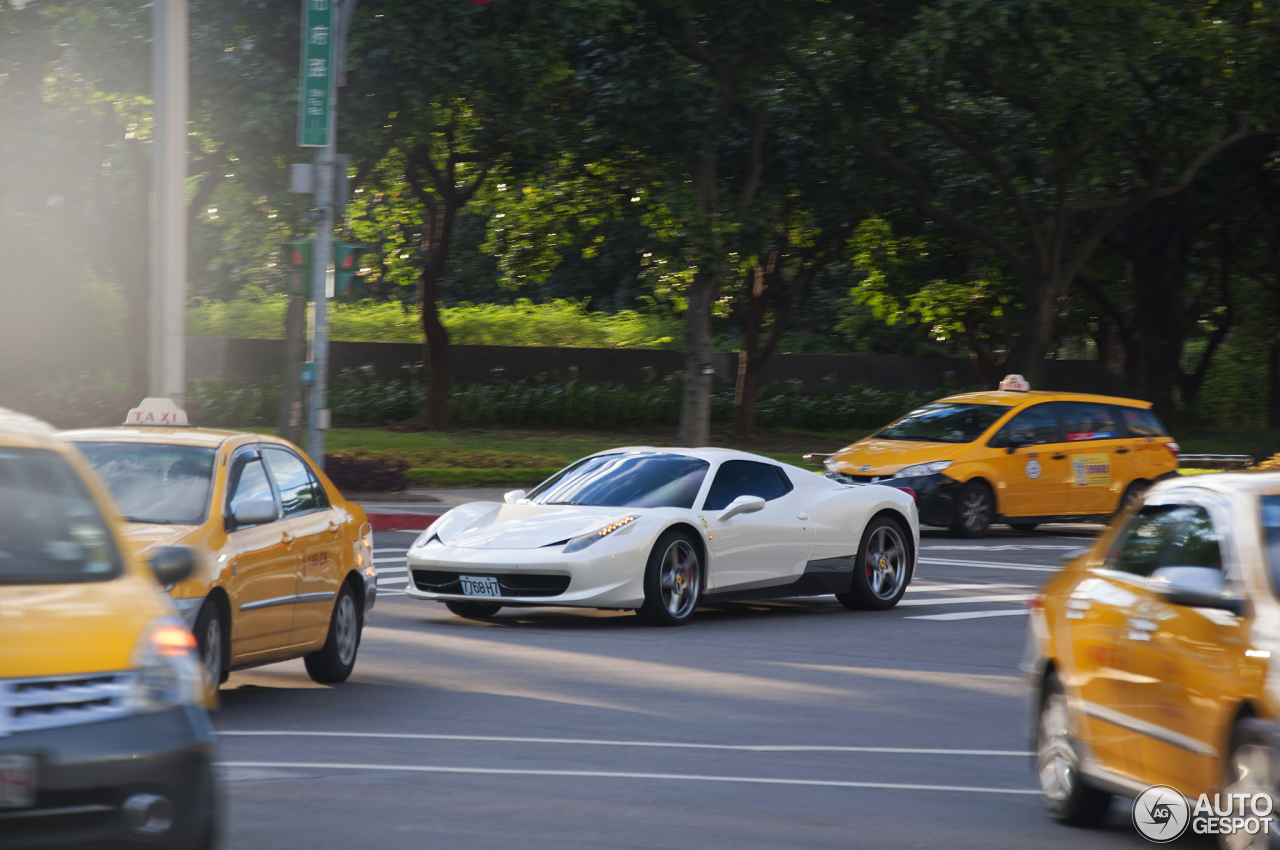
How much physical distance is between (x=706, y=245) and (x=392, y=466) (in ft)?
20.4

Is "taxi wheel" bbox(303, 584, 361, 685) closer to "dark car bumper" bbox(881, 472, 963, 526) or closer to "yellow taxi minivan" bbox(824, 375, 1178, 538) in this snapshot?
"yellow taxi minivan" bbox(824, 375, 1178, 538)

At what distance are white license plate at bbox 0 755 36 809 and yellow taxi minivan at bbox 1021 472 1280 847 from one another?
11.2 ft

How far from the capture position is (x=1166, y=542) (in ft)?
20.3

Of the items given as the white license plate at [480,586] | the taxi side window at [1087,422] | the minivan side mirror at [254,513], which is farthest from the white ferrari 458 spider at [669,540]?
the taxi side window at [1087,422]

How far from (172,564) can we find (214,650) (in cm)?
281

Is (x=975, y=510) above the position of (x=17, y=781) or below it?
below

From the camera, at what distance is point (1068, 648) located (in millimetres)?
6637

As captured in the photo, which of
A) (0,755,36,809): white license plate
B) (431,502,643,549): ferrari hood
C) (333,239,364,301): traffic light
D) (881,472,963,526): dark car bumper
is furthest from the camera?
(881,472,963,526): dark car bumper

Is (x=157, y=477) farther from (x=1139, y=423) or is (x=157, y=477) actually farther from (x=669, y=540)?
(x=1139, y=423)

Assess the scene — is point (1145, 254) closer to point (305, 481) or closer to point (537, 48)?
point (537, 48)

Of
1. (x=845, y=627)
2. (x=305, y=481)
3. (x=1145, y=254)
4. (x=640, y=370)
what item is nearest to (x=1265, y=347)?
(x=1145, y=254)

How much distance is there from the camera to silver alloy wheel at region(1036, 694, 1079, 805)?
6.50 meters

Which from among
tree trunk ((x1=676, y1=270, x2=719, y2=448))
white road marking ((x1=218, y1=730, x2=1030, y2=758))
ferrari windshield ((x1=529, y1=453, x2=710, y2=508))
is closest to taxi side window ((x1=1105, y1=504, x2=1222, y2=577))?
white road marking ((x1=218, y1=730, x2=1030, y2=758))

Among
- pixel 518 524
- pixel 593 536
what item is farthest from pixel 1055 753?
pixel 518 524
